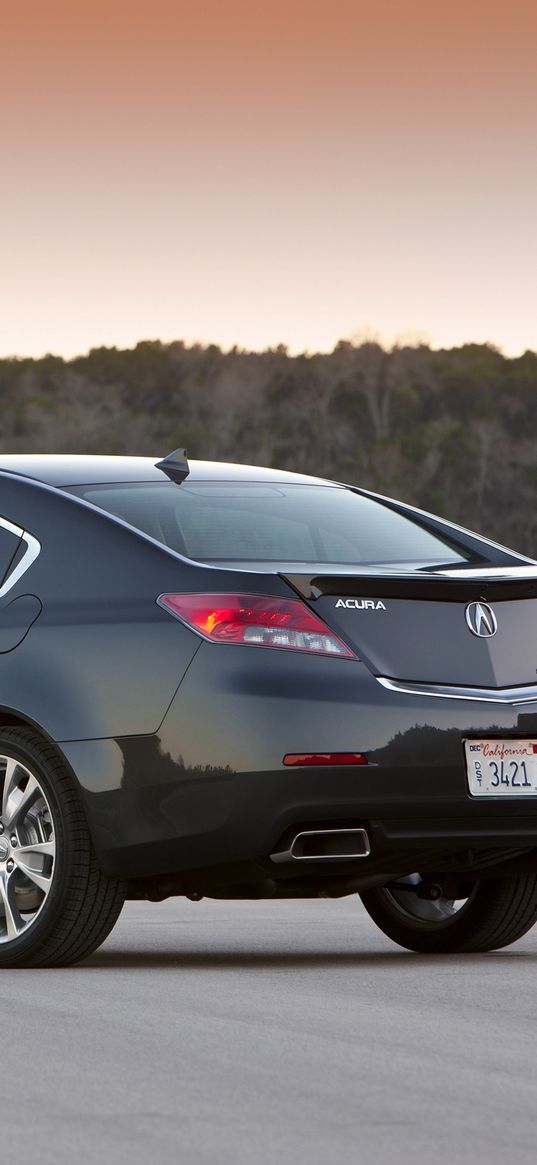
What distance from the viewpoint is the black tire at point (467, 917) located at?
820cm

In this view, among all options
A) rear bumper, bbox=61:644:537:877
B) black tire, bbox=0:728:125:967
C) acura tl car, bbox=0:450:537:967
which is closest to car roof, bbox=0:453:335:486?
acura tl car, bbox=0:450:537:967

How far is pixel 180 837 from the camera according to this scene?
700 centimetres

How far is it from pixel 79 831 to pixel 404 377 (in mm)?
92593

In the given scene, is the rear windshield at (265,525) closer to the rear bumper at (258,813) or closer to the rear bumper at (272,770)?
the rear bumper at (272,770)

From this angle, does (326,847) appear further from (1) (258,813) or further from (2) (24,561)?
(2) (24,561)

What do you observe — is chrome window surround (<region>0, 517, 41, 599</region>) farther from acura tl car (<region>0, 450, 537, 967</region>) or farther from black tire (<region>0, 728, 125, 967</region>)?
black tire (<region>0, 728, 125, 967</region>)

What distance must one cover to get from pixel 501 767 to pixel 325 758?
62 cm

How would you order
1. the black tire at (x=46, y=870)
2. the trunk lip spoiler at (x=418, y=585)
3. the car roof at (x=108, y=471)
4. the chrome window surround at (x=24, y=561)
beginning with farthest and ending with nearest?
the car roof at (x=108, y=471)
the chrome window surround at (x=24, y=561)
the black tire at (x=46, y=870)
the trunk lip spoiler at (x=418, y=585)

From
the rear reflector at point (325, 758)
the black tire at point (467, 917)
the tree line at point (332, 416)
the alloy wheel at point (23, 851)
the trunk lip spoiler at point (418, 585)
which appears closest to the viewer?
the rear reflector at point (325, 758)

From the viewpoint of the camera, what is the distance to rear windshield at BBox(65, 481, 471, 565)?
7430mm

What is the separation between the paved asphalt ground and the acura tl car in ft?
1.18

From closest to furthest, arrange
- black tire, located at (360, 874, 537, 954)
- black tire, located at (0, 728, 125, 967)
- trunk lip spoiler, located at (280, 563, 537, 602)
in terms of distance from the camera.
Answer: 1. trunk lip spoiler, located at (280, 563, 537, 602)
2. black tire, located at (0, 728, 125, 967)
3. black tire, located at (360, 874, 537, 954)

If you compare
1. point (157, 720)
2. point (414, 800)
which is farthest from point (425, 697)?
point (157, 720)

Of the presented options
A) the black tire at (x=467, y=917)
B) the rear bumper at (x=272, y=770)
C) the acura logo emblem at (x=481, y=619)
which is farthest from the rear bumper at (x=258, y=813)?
the black tire at (x=467, y=917)
